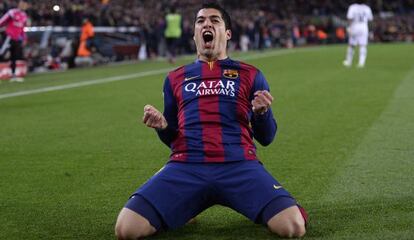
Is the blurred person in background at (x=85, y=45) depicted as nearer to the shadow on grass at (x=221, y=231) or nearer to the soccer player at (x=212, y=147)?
the soccer player at (x=212, y=147)

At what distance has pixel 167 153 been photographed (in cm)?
866

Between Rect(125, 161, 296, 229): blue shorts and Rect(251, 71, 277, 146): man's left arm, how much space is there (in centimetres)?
25

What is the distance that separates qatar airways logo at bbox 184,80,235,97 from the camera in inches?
212

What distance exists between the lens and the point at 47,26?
26109 mm

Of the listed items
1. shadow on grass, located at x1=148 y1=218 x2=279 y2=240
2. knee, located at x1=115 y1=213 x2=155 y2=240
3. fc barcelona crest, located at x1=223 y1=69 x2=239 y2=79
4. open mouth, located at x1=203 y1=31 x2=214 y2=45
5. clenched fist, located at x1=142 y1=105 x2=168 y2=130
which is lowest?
A: shadow on grass, located at x1=148 y1=218 x2=279 y2=240

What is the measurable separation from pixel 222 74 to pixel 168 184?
0.82m

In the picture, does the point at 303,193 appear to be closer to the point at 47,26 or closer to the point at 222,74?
the point at 222,74

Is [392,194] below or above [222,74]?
below

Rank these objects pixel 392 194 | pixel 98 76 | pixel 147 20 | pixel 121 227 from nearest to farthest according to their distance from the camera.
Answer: pixel 121 227 < pixel 392 194 < pixel 98 76 < pixel 147 20

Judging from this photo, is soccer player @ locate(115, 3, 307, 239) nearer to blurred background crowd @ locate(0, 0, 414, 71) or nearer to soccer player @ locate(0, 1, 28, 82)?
soccer player @ locate(0, 1, 28, 82)

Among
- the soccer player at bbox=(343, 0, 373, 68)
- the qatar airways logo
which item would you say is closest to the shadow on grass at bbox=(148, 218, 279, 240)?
the qatar airways logo

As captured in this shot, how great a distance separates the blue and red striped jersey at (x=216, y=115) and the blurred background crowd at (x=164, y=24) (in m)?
18.8

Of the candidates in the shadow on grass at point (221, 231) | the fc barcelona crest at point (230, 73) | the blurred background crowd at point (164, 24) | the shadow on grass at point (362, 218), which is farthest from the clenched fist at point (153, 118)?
the blurred background crowd at point (164, 24)

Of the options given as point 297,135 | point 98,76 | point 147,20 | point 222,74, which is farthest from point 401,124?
point 147,20
